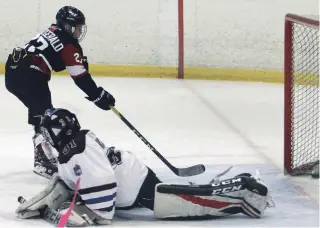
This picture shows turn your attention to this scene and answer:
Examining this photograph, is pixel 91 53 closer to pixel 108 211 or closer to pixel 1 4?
pixel 1 4

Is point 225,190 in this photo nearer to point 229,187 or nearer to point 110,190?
point 229,187

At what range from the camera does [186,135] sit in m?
5.66

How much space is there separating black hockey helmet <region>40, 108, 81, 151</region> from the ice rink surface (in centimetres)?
34

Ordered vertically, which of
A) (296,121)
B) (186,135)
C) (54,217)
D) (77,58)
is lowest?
(186,135)

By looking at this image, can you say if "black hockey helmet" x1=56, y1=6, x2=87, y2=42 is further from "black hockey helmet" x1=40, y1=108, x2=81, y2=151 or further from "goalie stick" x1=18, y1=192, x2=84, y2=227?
"goalie stick" x1=18, y1=192, x2=84, y2=227

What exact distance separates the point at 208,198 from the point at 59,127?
660 mm

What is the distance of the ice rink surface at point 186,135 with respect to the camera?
388 centimetres

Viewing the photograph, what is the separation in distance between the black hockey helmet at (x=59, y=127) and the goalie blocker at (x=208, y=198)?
1.33ft

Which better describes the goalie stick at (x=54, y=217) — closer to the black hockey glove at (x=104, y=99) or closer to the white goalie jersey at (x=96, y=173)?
the white goalie jersey at (x=96, y=173)

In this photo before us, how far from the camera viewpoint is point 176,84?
7.45 m

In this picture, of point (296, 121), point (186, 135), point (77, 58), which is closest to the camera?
point (77, 58)

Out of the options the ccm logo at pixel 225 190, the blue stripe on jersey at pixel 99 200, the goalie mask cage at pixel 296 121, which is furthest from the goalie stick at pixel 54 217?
the goalie mask cage at pixel 296 121

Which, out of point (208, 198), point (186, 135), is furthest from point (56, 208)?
point (186, 135)

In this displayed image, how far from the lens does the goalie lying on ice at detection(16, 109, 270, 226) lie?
3.47 m
